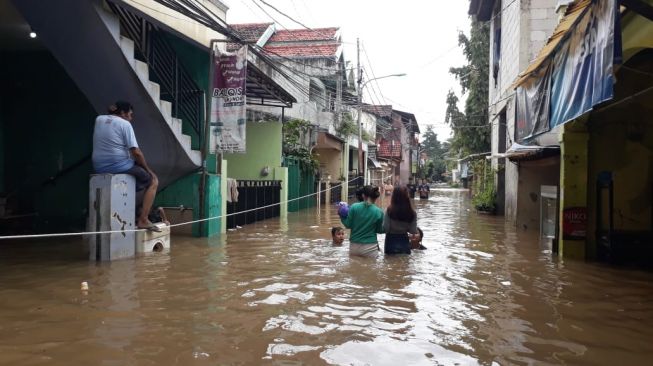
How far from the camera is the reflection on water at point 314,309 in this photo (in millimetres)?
3771

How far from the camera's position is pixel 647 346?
4082 millimetres

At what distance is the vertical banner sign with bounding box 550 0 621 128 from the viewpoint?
15.1 feet

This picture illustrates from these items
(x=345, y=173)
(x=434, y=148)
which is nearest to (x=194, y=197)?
(x=345, y=173)

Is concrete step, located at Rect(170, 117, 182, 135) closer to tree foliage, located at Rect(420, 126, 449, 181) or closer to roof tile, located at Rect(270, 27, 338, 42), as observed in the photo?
roof tile, located at Rect(270, 27, 338, 42)

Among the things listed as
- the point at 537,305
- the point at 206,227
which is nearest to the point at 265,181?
the point at 206,227

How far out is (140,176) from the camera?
723 centimetres

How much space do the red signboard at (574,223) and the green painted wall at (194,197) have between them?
6.68 metres

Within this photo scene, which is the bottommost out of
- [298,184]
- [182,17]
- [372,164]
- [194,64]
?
[298,184]

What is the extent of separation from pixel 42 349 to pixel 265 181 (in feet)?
36.5

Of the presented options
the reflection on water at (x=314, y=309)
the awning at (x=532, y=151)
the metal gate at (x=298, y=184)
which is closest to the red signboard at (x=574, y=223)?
the reflection on water at (x=314, y=309)

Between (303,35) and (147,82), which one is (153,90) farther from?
(303,35)

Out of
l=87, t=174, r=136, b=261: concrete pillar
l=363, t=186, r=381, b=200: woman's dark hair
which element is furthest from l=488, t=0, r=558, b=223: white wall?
l=87, t=174, r=136, b=261: concrete pillar

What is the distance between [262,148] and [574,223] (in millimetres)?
9898

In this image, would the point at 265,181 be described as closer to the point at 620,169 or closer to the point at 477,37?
the point at 620,169
